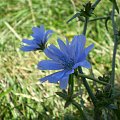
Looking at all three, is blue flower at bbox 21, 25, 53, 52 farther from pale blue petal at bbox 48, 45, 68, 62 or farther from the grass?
the grass

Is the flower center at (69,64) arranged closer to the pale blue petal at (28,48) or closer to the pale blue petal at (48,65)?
the pale blue petal at (48,65)

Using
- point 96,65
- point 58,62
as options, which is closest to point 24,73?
point 96,65

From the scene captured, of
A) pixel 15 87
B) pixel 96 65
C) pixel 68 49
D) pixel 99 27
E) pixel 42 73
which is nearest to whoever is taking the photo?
pixel 68 49

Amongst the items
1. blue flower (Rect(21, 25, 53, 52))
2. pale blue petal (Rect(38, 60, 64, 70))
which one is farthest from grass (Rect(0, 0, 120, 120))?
pale blue petal (Rect(38, 60, 64, 70))

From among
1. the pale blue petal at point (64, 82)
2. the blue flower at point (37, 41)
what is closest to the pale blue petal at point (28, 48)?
the blue flower at point (37, 41)

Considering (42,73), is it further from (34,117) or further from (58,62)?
(58,62)

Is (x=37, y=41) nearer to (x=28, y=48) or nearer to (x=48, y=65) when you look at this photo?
(x=28, y=48)
